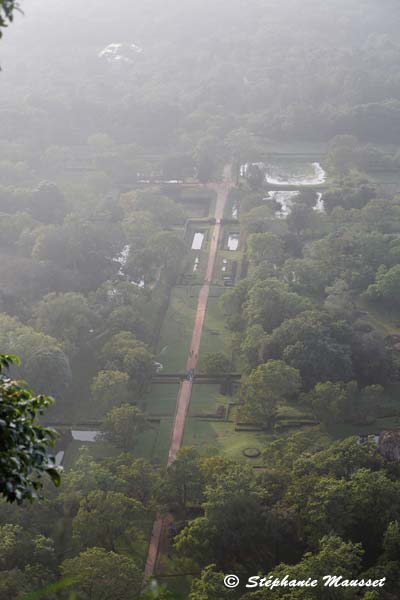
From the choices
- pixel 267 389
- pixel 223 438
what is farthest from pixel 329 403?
pixel 223 438

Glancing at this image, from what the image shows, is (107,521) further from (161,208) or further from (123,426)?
(161,208)

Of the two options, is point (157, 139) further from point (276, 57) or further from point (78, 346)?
point (78, 346)

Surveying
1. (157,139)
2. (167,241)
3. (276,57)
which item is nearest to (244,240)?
(167,241)

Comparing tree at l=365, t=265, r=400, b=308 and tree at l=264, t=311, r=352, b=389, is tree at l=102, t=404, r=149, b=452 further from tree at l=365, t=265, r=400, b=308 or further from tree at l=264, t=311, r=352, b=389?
tree at l=365, t=265, r=400, b=308

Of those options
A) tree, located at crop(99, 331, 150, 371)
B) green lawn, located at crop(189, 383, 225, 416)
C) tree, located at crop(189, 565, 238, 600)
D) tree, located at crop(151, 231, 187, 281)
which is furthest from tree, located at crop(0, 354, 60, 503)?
tree, located at crop(151, 231, 187, 281)

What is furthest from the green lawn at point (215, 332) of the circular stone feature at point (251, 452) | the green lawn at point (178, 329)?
the circular stone feature at point (251, 452)

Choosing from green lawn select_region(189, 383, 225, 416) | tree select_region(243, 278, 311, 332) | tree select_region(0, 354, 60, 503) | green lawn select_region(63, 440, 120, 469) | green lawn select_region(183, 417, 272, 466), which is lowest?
green lawn select_region(63, 440, 120, 469)

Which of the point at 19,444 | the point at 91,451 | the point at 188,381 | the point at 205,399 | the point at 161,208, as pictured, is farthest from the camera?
the point at 161,208

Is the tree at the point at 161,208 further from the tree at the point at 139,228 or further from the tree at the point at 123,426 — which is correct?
the tree at the point at 123,426
